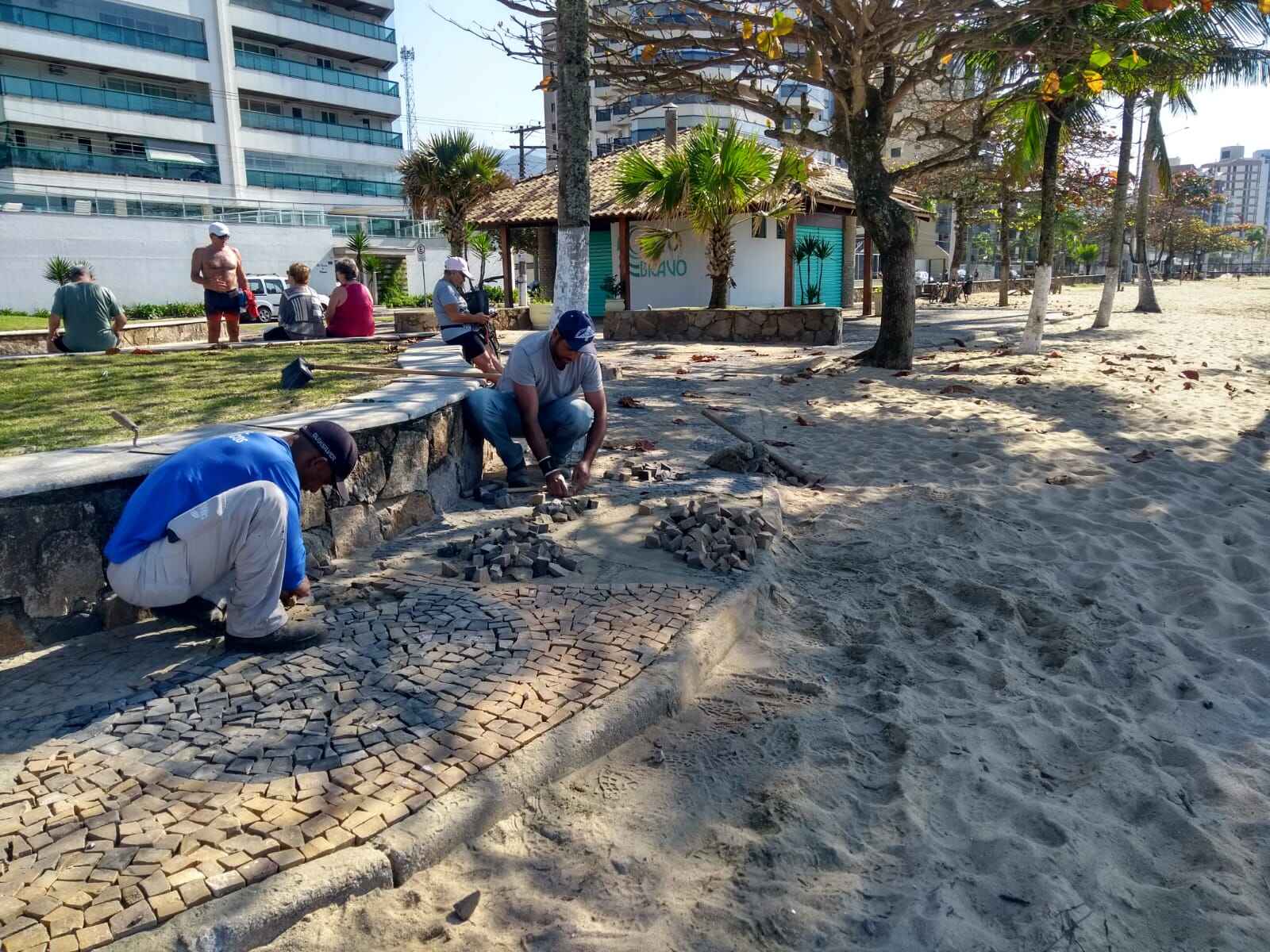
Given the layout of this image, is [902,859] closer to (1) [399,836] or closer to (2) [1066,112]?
(1) [399,836]

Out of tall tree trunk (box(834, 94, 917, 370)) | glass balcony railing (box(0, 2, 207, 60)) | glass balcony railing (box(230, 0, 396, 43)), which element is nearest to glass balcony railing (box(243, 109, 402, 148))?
glass balcony railing (box(0, 2, 207, 60))

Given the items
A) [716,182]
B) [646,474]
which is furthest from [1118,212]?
[646,474]

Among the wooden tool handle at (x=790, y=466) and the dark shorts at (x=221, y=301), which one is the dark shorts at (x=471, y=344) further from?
the dark shorts at (x=221, y=301)

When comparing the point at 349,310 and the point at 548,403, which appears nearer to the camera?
the point at 548,403

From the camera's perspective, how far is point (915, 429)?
790 centimetres

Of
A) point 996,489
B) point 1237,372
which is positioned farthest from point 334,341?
point 1237,372

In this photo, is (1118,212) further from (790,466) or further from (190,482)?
(190,482)

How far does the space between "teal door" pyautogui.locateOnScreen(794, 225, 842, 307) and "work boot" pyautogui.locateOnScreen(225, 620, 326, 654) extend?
67.0 feet

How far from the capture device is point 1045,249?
47.0 ft

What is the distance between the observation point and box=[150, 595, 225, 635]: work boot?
3.38m

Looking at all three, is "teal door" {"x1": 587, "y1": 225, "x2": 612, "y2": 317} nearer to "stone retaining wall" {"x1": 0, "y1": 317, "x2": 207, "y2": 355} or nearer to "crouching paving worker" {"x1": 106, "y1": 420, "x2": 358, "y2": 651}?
"stone retaining wall" {"x1": 0, "y1": 317, "x2": 207, "y2": 355}

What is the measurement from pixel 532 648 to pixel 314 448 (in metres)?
1.09

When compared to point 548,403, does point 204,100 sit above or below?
above

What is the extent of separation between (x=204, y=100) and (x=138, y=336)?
103ft
